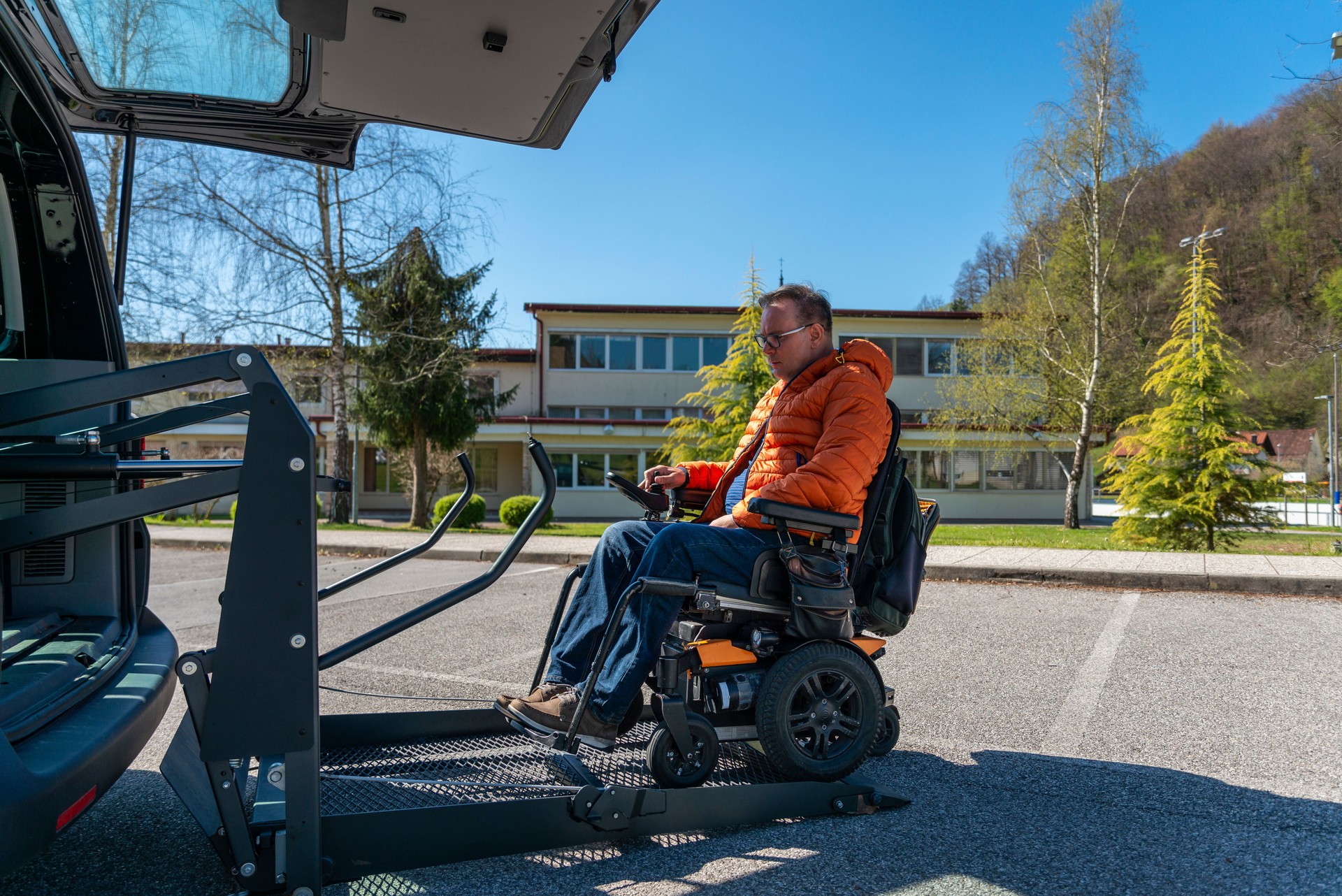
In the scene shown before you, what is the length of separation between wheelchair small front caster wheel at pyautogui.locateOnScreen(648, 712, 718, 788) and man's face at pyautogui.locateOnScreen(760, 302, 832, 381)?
4.67ft

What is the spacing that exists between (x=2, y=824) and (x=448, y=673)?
12.1 ft

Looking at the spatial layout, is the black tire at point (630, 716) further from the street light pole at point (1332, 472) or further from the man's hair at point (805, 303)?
the street light pole at point (1332, 472)

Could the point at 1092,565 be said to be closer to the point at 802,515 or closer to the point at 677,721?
the point at 802,515

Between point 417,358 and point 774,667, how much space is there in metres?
20.4

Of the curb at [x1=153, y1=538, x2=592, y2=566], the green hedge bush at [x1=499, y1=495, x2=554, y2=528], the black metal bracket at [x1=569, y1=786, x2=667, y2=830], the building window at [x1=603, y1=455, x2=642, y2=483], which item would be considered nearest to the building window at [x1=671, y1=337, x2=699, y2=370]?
the building window at [x1=603, y1=455, x2=642, y2=483]

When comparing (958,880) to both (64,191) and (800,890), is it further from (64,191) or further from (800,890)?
(64,191)

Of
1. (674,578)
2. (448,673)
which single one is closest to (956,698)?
(674,578)

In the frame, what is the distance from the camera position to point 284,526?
2.11 metres

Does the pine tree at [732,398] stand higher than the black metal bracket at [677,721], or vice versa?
the pine tree at [732,398]

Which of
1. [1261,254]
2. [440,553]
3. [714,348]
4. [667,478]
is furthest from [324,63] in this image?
[1261,254]

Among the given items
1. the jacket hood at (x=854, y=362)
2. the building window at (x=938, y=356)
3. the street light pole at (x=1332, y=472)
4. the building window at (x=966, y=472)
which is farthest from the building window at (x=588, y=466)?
the jacket hood at (x=854, y=362)

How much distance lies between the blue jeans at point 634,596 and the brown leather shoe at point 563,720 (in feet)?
0.13

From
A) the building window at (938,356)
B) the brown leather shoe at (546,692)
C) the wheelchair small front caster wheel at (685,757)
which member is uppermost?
the building window at (938,356)

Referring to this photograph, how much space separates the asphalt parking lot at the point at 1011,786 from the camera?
258 centimetres
